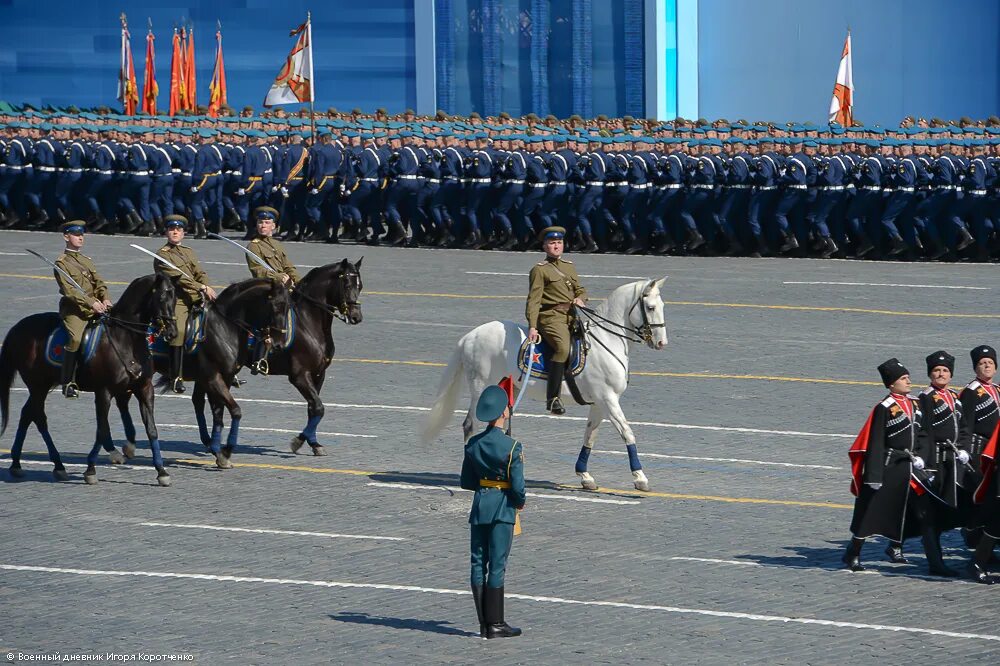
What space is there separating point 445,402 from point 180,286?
274 centimetres

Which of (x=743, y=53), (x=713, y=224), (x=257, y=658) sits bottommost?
(x=257, y=658)

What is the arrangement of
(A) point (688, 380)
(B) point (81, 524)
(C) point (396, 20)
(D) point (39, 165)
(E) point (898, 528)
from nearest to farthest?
(E) point (898, 528)
(B) point (81, 524)
(A) point (688, 380)
(D) point (39, 165)
(C) point (396, 20)

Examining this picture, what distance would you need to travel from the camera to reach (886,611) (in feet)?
35.2

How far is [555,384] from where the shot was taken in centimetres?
1447

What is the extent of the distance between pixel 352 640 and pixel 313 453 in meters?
5.96

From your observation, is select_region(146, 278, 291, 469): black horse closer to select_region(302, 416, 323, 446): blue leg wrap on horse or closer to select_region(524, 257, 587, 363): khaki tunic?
select_region(302, 416, 323, 446): blue leg wrap on horse

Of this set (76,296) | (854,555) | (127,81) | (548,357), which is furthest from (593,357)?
(127,81)

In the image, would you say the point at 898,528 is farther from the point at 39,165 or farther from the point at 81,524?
the point at 39,165

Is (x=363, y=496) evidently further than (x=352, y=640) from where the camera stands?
Yes

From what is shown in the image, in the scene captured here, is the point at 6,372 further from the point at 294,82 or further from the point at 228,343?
the point at 294,82

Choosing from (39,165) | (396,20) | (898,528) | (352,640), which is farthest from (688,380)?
(396,20)

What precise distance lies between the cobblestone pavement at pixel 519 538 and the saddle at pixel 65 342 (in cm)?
105

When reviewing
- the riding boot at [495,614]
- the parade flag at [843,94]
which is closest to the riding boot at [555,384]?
the riding boot at [495,614]

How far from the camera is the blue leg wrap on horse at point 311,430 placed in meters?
15.7
